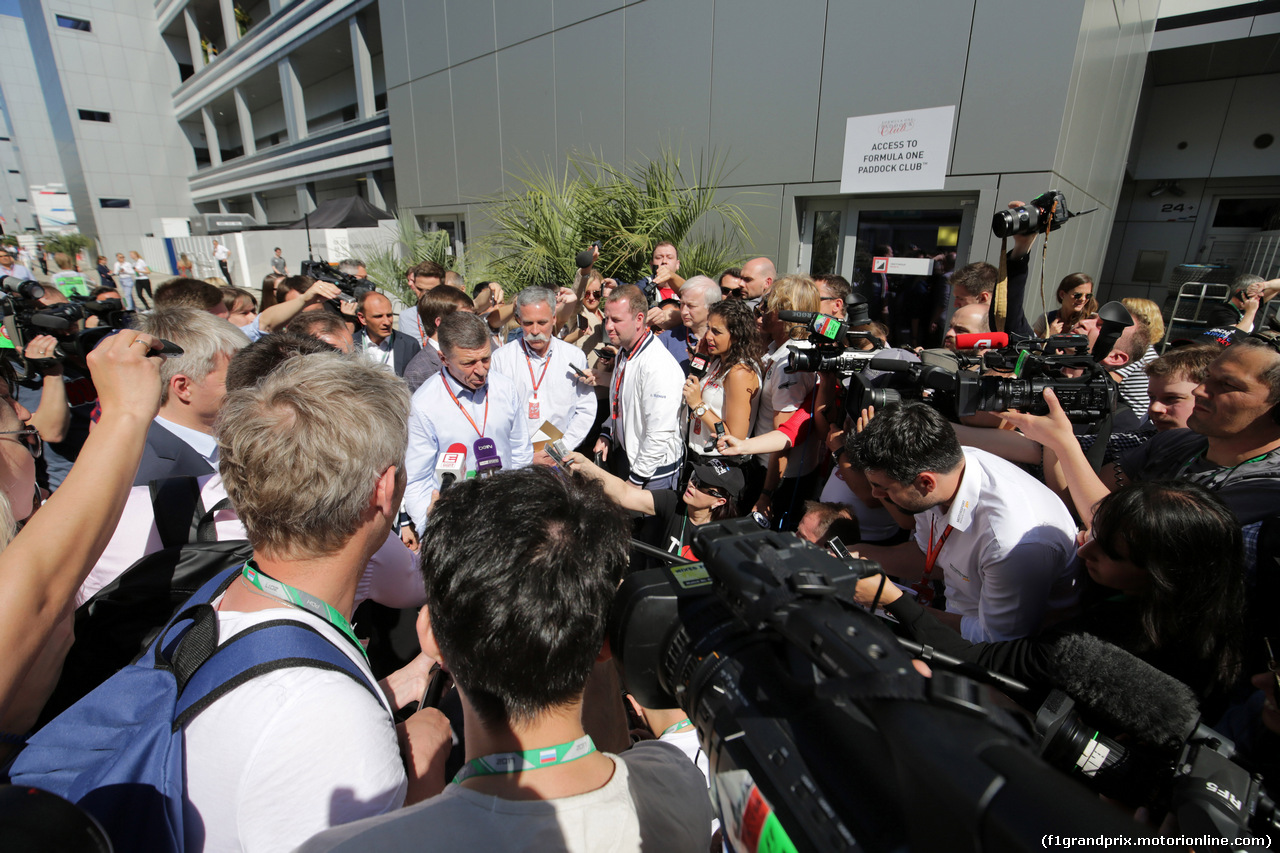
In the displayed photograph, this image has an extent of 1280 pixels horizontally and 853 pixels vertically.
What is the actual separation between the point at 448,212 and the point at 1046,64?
1062cm

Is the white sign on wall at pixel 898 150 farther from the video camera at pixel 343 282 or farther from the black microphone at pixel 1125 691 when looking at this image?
the black microphone at pixel 1125 691

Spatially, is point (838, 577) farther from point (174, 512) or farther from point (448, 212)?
point (448, 212)

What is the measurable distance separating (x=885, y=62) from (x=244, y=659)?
670 centimetres

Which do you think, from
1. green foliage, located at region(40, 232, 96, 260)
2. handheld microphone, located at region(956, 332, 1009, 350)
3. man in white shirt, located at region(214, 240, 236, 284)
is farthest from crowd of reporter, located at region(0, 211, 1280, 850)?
green foliage, located at region(40, 232, 96, 260)

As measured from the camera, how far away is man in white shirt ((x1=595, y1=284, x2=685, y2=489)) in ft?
10.9

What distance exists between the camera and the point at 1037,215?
121 inches

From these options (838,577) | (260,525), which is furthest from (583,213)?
(838,577)

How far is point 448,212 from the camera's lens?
1198cm

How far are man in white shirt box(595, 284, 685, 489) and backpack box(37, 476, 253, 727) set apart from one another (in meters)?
2.18

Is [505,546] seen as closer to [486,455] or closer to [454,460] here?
[486,455]

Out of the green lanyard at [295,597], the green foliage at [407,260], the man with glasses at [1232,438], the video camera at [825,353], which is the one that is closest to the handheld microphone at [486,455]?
the video camera at [825,353]

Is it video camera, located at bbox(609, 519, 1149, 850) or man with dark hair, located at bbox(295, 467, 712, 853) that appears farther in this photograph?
man with dark hair, located at bbox(295, 467, 712, 853)

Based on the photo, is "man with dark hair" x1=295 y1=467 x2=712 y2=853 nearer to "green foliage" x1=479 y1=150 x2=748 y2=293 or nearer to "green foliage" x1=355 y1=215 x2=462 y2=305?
"green foliage" x1=479 y1=150 x2=748 y2=293

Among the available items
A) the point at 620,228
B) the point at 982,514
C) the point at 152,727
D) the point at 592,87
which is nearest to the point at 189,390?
the point at 152,727
